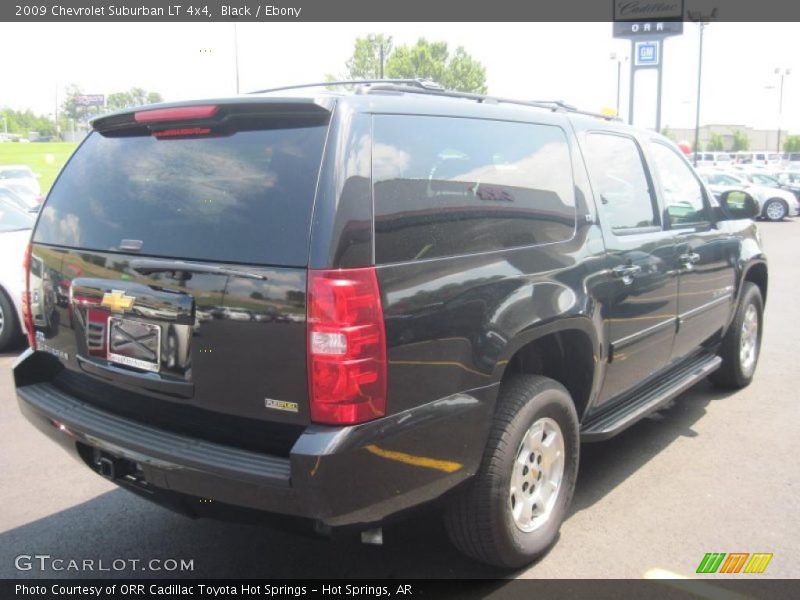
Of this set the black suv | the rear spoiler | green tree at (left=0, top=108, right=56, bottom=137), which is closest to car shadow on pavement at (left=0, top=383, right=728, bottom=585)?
the black suv

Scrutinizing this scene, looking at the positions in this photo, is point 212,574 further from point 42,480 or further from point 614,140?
point 614,140

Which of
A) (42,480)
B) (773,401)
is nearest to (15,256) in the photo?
(42,480)

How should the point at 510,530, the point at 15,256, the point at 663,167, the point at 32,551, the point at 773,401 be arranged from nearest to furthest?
the point at 510,530
the point at 32,551
the point at 663,167
the point at 773,401
the point at 15,256

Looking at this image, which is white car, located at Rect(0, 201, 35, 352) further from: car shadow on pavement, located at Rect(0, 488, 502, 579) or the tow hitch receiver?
the tow hitch receiver

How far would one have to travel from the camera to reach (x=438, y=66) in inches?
2496

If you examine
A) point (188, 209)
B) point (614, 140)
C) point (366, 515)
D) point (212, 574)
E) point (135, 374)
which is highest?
point (614, 140)

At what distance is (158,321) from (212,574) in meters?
1.24

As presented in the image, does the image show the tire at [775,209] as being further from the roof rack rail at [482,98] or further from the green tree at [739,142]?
the green tree at [739,142]

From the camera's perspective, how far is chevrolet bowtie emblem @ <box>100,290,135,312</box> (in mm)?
2736

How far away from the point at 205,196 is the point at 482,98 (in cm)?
139

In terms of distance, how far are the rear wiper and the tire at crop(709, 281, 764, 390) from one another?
4348mm

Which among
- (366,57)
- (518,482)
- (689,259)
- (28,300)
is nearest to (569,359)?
(518,482)

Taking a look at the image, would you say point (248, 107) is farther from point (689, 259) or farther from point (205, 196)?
point (689, 259)

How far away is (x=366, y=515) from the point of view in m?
2.47
